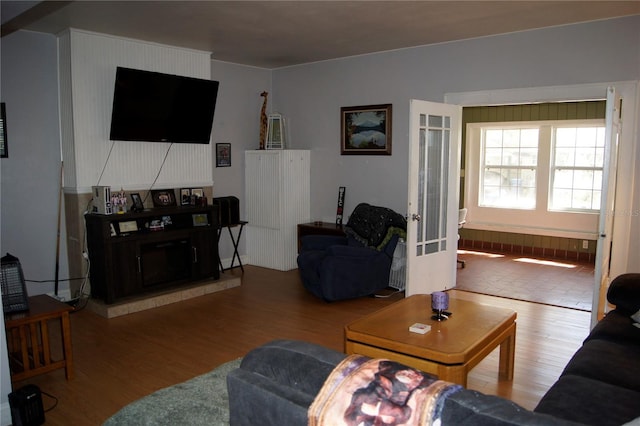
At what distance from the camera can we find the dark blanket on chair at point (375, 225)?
5.45 meters

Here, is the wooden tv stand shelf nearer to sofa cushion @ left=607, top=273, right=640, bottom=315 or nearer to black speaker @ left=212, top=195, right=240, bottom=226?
black speaker @ left=212, top=195, right=240, bottom=226

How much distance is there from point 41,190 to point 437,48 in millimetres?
4404

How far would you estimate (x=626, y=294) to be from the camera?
3369mm

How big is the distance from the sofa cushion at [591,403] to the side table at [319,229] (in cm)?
389

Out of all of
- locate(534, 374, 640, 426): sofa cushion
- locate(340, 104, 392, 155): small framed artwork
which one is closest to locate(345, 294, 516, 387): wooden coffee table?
locate(534, 374, 640, 426): sofa cushion

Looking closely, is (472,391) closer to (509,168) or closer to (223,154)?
(223,154)

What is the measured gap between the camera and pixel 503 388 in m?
3.28

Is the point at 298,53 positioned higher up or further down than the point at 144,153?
higher up

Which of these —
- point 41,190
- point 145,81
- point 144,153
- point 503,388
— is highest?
point 145,81

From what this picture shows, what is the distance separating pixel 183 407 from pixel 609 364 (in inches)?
91.8

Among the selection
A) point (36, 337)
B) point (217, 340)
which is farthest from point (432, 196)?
point (36, 337)

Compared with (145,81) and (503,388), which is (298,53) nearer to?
(145,81)

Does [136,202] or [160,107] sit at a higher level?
[160,107]

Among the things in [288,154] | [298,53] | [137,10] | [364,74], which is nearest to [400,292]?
Answer: [288,154]
